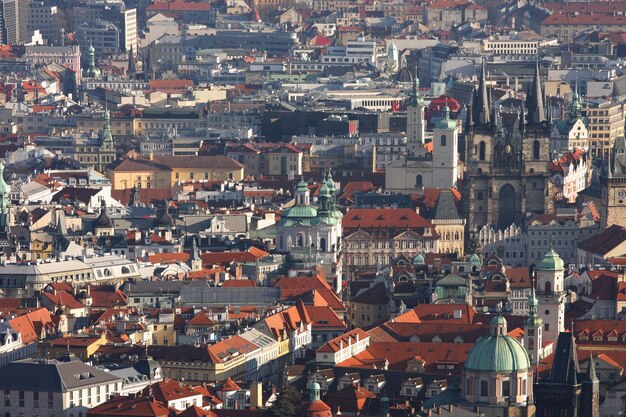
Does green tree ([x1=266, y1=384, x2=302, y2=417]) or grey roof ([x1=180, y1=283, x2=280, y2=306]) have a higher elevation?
green tree ([x1=266, y1=384, x2=302, y2=417])

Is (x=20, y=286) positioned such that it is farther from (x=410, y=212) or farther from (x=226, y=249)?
(x=410, y=212)

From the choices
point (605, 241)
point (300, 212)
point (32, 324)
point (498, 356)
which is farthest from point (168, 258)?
point (498, 356)

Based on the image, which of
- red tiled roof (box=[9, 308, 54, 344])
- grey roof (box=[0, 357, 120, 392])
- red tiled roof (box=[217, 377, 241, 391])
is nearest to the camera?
grey roof (box=[0, 357, 120, 392])

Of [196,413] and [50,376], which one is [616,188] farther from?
[196,413]

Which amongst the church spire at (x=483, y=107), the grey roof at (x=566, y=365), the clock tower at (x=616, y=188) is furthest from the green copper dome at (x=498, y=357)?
the church spire at (x=483, y=107)

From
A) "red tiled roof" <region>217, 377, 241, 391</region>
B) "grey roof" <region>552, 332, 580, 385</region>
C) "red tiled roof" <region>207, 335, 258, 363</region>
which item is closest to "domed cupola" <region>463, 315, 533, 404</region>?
"grey roof" <region>552, 332, 580, 385</region>

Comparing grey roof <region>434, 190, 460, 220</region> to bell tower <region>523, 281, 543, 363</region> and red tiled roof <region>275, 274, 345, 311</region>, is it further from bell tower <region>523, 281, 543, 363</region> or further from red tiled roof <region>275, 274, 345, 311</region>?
bell tower <region>523, 281, 543, 363</region>

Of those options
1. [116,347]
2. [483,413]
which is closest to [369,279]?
[116,347]

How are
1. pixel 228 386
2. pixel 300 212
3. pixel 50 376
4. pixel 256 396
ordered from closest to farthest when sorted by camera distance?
1. pixel 50 376
2. pixel 256 396
3. pixel 228 386
4. pixel 300 212
